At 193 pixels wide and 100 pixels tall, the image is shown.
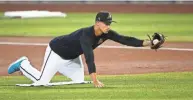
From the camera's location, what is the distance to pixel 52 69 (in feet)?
32.5

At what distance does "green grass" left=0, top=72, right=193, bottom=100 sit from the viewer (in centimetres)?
876

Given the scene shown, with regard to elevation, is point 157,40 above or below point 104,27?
below

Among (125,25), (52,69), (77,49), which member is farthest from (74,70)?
(125,25)

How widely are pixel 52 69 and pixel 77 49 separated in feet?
1.79

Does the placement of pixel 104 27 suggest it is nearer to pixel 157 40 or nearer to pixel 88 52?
pixel 88 52

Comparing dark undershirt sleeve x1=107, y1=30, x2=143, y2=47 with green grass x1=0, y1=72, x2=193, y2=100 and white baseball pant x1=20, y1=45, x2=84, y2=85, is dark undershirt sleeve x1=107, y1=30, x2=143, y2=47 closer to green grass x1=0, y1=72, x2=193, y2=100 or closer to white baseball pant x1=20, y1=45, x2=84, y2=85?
green grass x1=0, y1=72, x2=193, y2=100

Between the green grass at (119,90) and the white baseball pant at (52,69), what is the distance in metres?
0.24

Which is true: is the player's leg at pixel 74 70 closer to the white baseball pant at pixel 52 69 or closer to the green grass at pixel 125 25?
the white baseball pant at pixel 52 69

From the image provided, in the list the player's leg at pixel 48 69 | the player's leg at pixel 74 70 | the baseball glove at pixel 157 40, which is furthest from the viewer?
the player's leg at pixel 74 70

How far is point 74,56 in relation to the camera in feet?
32.7

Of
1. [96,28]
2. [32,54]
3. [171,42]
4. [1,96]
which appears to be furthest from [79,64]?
[171,42]

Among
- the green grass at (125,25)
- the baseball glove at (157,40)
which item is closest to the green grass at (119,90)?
the baseball glove at (157,40)

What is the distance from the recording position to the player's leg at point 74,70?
10.2 metres

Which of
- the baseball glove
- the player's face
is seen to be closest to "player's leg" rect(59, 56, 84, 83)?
the player's face
